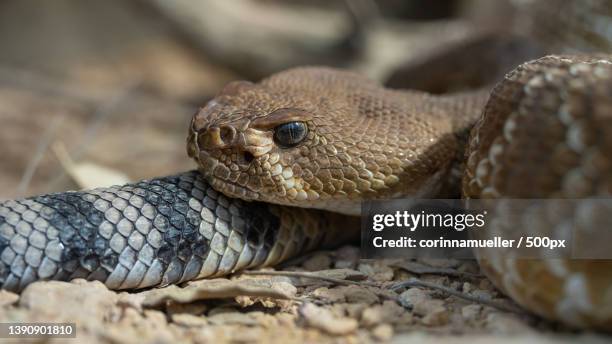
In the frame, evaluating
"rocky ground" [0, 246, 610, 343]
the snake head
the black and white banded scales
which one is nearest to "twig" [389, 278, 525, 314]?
"rocky ground" [0, 246, 610, 343]

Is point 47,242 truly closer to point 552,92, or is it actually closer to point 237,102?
point 237,102

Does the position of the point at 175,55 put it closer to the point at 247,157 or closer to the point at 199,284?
the point at 247,157

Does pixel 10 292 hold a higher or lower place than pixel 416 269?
lower

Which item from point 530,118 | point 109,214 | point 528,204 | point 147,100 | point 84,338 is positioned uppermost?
point 147,100

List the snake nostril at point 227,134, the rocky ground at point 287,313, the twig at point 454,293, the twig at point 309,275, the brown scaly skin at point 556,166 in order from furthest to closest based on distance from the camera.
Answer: the snake nostril at point 227,134, the twig at point 309,275, the twig at point 454,293, the rocky ground at point 287,313, the brown scaly skin at point 556,166

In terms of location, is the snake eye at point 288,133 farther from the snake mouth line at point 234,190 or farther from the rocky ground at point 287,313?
the rocky ground at point 287,313

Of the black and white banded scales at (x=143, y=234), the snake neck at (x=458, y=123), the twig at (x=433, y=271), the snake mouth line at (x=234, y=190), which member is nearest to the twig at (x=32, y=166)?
the black and white banded scales at (x=143, y=234)

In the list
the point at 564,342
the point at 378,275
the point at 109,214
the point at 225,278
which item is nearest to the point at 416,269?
the point at 378,275
